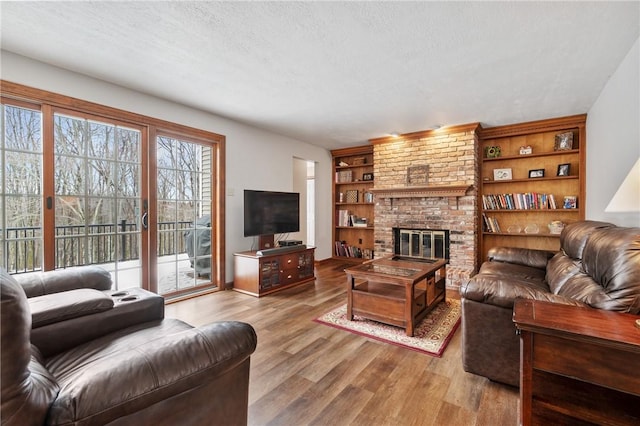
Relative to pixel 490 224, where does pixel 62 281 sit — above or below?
below

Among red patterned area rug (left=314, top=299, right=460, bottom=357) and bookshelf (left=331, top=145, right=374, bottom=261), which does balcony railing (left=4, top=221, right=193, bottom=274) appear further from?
A: bookshelf (left=331, top=145, right=374, bottom=261)

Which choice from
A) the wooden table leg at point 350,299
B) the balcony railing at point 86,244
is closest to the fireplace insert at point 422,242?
the wooden table leg at point 350,299

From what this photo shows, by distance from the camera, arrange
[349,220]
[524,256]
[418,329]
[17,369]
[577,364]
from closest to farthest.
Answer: [17,369] < [577,364] < [418,329] < [524,256] < [349,220]

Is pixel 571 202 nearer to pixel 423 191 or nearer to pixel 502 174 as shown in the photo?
pixel 502 174

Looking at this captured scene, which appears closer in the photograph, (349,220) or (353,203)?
(353,203)

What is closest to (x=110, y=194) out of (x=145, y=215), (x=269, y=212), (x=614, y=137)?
(x=145, y=215)

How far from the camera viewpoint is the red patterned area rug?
239cm

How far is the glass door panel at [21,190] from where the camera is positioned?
8.01 feet

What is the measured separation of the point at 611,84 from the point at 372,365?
11.4ft

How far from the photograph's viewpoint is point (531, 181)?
4.45 metres

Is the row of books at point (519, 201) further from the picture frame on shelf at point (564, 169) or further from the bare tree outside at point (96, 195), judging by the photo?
the bare tree outside at point (96, 195)

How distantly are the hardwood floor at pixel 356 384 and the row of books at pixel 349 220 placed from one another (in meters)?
3.35

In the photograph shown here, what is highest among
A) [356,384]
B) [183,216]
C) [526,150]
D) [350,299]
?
[526,150]

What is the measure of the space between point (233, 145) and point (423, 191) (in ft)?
9.90
